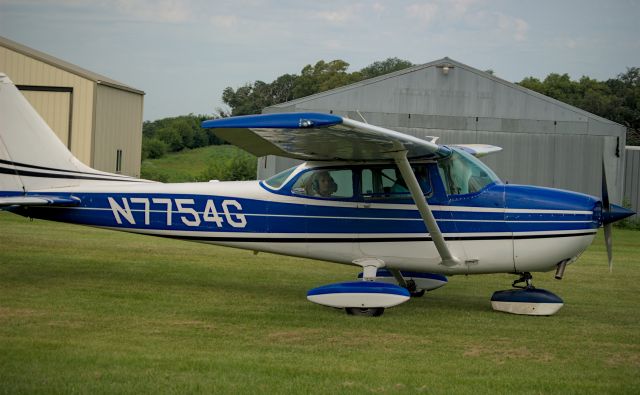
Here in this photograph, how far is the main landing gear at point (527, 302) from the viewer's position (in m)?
10.2

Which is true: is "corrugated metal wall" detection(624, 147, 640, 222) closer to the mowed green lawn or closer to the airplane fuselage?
the mowed green lawn

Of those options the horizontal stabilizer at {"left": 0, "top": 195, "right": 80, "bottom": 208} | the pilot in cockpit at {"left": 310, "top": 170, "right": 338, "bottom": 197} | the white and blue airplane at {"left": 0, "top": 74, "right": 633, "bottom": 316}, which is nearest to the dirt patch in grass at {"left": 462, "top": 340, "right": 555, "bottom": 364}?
the white and blue airplane at {"left": 0, "top": 74, "right": 633, "bottom": 316}

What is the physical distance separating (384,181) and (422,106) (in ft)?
63.9

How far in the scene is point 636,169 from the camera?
104ft

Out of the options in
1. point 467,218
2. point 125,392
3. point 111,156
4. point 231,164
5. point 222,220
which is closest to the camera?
point 125,392

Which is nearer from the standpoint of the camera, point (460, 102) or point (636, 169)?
point (460, 102)

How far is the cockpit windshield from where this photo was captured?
10188 millimetres

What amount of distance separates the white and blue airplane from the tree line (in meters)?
44.1

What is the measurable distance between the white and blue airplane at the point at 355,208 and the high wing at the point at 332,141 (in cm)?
2

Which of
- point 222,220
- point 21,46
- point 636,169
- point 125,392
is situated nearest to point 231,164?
point 21,46

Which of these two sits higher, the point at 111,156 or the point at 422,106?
the point at 422,106

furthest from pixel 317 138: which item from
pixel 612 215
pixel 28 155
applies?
pixel 28 155

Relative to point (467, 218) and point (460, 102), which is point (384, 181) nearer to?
point (467, 218)

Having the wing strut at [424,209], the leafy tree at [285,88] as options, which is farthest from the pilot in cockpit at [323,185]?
the leafy tree at [285,88]
